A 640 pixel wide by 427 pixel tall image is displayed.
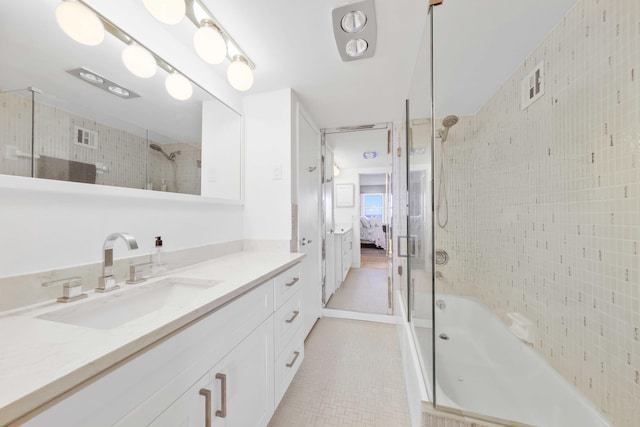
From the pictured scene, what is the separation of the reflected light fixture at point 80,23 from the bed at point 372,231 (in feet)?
19.1

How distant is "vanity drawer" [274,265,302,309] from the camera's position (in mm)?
1222

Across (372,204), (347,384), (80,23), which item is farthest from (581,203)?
(372,204)

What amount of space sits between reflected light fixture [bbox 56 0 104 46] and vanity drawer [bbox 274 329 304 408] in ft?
5.36

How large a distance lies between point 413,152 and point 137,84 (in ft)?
5.92

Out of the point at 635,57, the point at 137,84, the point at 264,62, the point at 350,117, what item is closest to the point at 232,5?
the point at 264,62

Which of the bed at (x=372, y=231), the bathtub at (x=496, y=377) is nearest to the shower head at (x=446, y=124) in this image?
the bathtub at (x=496, y=377)

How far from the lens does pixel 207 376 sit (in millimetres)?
735

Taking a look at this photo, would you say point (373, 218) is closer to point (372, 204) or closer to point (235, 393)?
point (372, 204)

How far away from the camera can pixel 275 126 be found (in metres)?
1.78

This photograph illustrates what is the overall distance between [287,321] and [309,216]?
1073 mm

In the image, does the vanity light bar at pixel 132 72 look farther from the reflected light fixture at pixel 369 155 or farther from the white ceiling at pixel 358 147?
the reflected light fixture at pixel 369 155

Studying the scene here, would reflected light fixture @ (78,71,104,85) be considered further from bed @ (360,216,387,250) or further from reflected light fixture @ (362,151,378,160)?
bed @ (360,216,387,250)

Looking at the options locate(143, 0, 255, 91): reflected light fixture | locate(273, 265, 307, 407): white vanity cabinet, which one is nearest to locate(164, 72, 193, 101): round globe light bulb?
locate(143, 0, 255, 91): reflected light fixture

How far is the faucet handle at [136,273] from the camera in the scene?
3.23 ft
